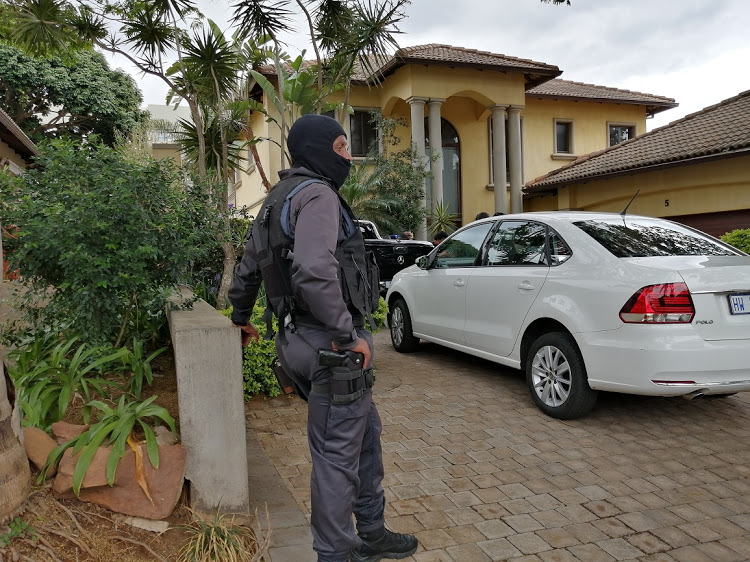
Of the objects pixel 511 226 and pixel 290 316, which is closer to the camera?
pixel 290 316

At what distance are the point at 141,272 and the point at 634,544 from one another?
10.1 ft

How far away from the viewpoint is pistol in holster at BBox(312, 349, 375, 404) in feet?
7.86

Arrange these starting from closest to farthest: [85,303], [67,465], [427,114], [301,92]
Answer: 1. [67,465]
2. [85,303]
3. [301,92]
4. [427,114]

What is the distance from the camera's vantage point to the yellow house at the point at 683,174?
1398cm

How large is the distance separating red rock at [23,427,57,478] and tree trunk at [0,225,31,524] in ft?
0.67

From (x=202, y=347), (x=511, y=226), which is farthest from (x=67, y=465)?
(x=511, y=226)

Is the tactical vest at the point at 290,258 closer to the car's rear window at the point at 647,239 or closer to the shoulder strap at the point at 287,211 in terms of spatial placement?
the shoulder strap at the point at 287,211

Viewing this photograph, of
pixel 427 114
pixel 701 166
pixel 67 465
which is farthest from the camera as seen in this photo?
pixel 427 114

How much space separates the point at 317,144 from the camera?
2.59 meters

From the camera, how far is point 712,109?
649 inches

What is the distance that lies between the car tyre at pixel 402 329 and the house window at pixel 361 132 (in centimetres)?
1222

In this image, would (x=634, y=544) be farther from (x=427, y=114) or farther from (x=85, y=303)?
(x=427, y=114)

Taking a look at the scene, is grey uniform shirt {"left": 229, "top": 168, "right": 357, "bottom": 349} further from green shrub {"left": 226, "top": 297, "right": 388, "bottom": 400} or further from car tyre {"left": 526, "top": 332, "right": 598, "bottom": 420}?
green shrub {"left": 226, "top": 297, "right": 388, "bottom": 400}

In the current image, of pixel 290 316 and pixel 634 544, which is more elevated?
pixel 290 316
